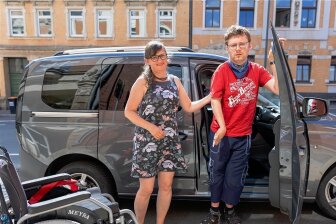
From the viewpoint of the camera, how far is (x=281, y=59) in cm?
228

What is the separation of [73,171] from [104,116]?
27.0 inches

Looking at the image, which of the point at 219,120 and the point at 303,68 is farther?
the point at 303,68

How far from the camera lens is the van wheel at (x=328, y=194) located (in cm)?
326

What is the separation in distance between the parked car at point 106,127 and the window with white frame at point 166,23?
1528cm

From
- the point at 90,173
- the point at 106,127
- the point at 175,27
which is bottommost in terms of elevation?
the point at 90,173

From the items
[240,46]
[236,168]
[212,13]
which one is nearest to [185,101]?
[240,46]

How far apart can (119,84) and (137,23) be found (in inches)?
618

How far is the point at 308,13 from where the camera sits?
17.7 metres

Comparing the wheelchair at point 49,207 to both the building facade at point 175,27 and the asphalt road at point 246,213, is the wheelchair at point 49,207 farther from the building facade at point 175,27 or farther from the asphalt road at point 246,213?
the building facade at point 175,27

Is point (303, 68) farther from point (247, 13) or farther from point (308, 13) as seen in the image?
point (247, 13)

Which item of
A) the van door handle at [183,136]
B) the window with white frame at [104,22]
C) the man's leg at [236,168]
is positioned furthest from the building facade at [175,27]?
the man's leg at [236,168]

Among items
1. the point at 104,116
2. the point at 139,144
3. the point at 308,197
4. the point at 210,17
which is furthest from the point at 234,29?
the point at 210,17

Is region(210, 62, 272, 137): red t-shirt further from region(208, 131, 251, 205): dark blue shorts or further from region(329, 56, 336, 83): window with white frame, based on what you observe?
region(329, 56, 336, 83): window with white frame

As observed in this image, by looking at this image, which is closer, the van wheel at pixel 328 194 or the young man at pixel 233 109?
the young man at pixel 233 109
